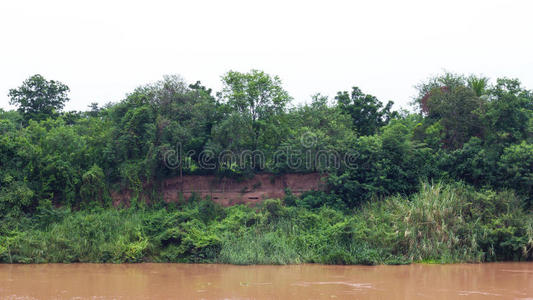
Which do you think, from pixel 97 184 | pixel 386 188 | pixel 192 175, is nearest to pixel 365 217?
pixel 386 188

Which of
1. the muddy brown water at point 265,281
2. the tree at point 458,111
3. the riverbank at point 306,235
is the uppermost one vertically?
the tree at point 458,111

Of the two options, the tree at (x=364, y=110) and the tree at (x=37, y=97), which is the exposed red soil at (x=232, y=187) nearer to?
the tree at (x=364, y=110)

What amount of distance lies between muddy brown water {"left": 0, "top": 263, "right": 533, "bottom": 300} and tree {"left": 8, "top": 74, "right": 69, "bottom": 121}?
1320 cm

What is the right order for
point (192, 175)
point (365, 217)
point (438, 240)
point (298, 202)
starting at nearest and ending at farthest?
point (438, 240)
point (365, 217)
point (298, 202)
point (192, 175)

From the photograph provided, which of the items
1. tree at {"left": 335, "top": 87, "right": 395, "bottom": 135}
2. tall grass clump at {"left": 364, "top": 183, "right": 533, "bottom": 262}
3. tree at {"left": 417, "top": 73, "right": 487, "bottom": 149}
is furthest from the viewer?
tree at {"left": 335, "top": 87, "right": 395, "bottom": 135}

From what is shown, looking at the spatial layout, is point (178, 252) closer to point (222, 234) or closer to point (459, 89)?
point (222, 234)

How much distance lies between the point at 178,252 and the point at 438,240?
8947mm

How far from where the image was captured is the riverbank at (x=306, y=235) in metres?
16.3

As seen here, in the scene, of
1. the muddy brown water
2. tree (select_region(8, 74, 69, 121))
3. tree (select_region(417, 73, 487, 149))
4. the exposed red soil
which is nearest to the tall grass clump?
the muddy brown water

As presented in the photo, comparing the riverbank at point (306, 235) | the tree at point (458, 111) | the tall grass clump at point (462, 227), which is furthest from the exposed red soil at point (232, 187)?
the tree at point (458, 111)

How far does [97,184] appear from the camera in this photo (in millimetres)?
19562

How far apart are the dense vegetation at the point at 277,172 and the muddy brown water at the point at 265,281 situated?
3.04 feet

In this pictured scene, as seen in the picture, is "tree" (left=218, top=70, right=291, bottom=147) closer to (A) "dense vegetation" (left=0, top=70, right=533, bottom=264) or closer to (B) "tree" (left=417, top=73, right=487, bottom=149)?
(A) "dense vegetation" (left=0, top=70, right=533, bottom=264)

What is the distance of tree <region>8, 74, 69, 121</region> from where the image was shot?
Result: 1049 inches
